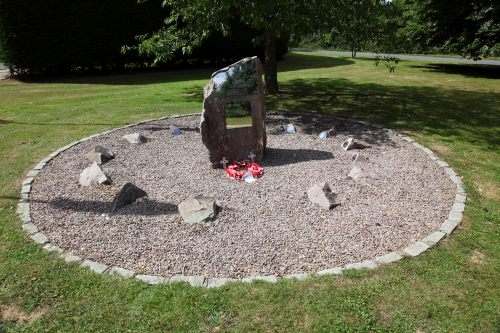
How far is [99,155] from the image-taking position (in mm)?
7578

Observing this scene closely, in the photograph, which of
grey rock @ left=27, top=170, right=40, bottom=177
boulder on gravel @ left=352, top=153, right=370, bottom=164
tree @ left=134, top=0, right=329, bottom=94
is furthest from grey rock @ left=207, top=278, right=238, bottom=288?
tree @ left=134, top=0, right=329, bottom=94

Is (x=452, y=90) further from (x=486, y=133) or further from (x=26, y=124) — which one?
(x=26, y=124)

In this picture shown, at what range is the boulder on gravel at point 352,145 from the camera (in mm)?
8211

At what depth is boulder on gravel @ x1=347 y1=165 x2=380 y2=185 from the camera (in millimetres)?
6613

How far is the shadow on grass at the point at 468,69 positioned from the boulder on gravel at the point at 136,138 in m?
18.1

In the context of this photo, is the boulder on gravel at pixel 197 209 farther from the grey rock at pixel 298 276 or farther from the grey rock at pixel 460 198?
the grey rock at pixel 460 198

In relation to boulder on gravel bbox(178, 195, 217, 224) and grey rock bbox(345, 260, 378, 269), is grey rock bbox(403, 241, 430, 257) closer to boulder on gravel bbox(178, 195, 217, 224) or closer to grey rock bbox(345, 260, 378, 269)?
grey rock bbox(345, 260, 378, 269)

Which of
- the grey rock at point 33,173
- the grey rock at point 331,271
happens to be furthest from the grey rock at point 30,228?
the grey rock at point 331,271

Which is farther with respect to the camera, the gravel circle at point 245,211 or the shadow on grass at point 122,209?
the shadow on grass at point 122,209

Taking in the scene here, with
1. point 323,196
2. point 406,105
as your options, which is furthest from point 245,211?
point 406,105

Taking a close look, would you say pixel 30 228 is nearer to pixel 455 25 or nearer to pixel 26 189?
pixel 26 189

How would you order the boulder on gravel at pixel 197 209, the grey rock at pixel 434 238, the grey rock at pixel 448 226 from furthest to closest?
the boulder on gravel at pixel 197 209, the grey rock at pixel 448 226, the grey rock at pixel 434 238

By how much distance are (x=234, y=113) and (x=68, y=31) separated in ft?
49.1

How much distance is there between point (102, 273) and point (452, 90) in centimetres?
1572
